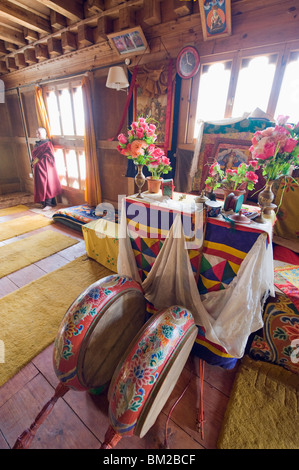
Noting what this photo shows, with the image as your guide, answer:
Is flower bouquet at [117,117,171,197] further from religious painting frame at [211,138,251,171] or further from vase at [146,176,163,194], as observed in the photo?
religious painting frame at [211,138,251,171]

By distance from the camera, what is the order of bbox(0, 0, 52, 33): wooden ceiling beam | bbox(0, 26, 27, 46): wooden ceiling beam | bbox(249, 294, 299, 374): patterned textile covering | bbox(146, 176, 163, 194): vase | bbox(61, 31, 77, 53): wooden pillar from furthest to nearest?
1. bbox(0, 26, 27, 46): wooden ceiling beam
2. bbox(61, 31, 77, 53): wooden pillar
3. bbox(0, 0, 52, 33): wooden ceiling beam
4. bbox(146, 176, 163, 194): vase
5. bbox(249, 294, 299, 374): patterned textile covering

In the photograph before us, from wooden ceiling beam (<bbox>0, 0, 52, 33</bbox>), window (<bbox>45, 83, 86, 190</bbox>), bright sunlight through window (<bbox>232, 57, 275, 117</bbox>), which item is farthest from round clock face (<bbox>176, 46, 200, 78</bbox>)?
wooden ceiling beam (<bbox>0, 0, 52, 33</bbox>)

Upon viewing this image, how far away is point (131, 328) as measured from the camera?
4.83 feet

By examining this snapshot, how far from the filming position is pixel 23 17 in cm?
332

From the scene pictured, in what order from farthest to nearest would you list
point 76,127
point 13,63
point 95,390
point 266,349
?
1. point 13,63
2. point 76,127
3. point 266,349
4. point 95,390

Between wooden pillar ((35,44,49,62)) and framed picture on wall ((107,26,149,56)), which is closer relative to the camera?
framed picture on wall ((107,26,149,56))

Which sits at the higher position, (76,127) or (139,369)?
(76,127)

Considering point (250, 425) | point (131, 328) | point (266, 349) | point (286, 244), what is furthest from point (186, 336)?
point (286, 244)

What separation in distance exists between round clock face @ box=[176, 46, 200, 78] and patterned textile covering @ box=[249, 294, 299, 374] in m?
2.77

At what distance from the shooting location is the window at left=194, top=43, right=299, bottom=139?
216 centimetres

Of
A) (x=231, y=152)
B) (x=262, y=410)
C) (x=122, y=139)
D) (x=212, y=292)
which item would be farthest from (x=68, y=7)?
(x=262, y=410)

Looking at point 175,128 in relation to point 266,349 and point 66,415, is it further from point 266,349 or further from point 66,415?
point 66,415

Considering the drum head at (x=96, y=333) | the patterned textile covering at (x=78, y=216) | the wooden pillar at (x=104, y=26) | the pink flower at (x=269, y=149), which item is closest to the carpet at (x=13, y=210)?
the patterned textile covering at (x=78, y=216)

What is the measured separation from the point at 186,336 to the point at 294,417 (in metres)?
0.93
